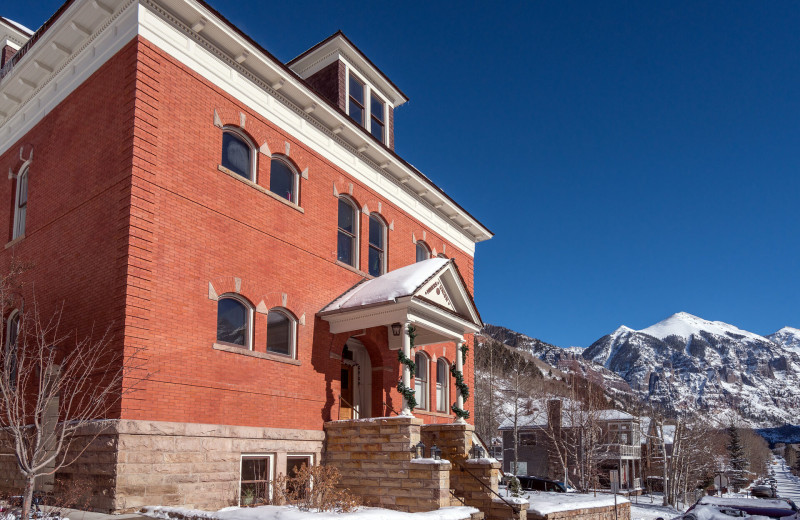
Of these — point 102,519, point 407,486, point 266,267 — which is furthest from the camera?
point 266,267

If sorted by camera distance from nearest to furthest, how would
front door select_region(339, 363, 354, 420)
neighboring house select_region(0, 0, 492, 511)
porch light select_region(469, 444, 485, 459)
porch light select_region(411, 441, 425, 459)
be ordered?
neighboring house select_region(0, 0, 492, 511) < porch light select_region(411, 441, 425, 459) < porch light select_region(469, 444, 485, 459) < front door select_region(339, 363, 354, 420)

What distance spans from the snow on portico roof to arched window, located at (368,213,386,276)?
1767mm

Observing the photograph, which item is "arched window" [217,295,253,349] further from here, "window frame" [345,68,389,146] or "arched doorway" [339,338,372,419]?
"window frame" [345,68,389,146]

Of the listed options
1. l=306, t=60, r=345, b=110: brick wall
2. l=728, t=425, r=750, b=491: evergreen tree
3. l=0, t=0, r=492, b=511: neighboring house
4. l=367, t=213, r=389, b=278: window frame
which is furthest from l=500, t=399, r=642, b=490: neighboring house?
l=0, t=0, r=492, b=511: neighboring house

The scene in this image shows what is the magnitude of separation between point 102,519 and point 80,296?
487 cm

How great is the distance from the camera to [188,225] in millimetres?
14086

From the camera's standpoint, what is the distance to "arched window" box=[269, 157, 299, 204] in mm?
17016

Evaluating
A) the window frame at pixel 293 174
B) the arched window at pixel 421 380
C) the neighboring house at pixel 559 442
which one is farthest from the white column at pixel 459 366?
the neighboring house at pixel 559 442

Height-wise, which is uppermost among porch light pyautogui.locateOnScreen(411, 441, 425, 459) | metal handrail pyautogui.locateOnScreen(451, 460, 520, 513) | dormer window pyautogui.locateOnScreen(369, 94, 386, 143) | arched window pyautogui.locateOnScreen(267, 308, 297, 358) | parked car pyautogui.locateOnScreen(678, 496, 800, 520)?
dormer window pyautogui.locateOnScreen(369, 94, 386, 143)

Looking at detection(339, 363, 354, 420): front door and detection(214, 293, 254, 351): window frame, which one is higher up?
detection(214, 293, 254, 351): window frame

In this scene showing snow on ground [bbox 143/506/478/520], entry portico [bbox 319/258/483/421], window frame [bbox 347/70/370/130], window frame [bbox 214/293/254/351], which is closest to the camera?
snow on ground [bbox 143/506/478/520]

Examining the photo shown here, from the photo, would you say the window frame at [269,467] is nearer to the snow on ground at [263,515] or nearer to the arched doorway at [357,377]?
the snow on ground at [263,515]

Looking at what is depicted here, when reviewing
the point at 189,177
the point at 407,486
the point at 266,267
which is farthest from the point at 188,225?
the point at 407,486

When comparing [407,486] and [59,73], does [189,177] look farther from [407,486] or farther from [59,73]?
[407,486]
